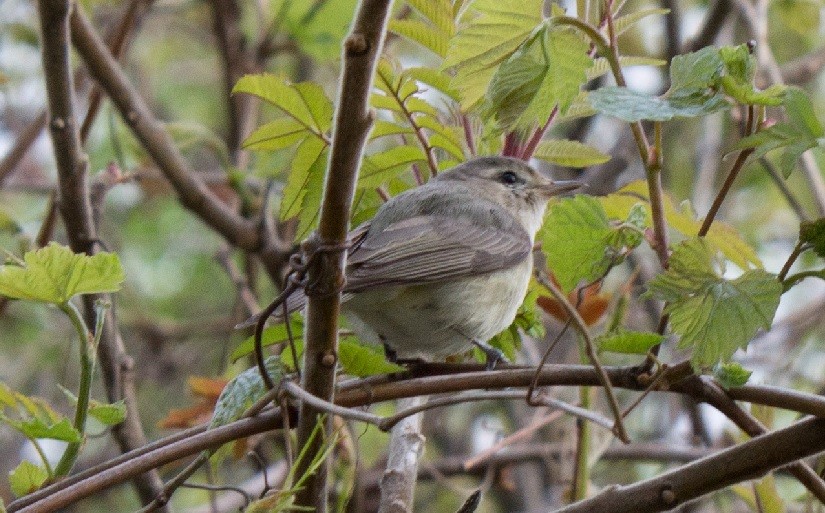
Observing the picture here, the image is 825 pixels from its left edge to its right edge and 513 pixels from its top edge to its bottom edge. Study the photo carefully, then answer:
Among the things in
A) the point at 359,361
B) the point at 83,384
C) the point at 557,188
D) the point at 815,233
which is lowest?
the point at 557,188

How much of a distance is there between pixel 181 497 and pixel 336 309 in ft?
13.3

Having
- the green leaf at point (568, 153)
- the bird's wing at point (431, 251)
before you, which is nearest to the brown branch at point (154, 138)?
the bird's wing at point (431, 251)

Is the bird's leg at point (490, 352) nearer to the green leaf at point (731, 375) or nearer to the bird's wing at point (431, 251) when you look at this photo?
the bird's wing at point (431, 251)

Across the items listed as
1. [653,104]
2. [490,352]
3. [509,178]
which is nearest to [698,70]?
[653,104]

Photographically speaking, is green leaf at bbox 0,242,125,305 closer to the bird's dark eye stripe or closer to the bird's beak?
the bird's dark eye stripe

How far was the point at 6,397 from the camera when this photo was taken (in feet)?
5.28

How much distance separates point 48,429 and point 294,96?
28.3 inches

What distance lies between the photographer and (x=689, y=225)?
201 centimetres

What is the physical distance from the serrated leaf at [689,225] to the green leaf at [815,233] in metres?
0.53

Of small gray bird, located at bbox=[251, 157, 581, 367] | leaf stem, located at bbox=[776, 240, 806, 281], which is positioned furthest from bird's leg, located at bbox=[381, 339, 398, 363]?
leaf stem, located at bbox=[776, 240, 806, 281]

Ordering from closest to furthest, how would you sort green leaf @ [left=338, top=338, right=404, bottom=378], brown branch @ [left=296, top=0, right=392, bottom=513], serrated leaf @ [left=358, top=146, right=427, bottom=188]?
1. brown branch @ [left=296, top=0, right=392, bottom=513]
2. green leaf @ [left=338, top=338, right=404, bottom=378]
3. serrated leaf @ [left=358, top=146, right=427, bottom=188]

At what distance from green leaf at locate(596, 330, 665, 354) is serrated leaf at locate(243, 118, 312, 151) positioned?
27.8 inches

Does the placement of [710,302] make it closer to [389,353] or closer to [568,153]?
[568,153]

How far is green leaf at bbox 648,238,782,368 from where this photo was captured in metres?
1.52
